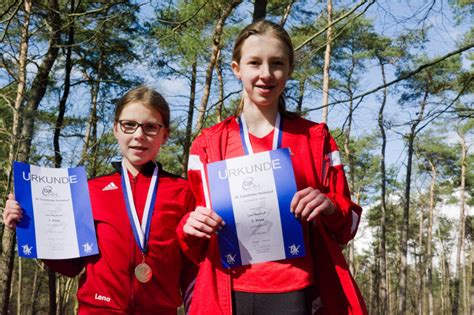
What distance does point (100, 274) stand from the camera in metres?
2.15

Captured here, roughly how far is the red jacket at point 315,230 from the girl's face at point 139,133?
1.61 feet

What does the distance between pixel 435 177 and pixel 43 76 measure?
2699cm

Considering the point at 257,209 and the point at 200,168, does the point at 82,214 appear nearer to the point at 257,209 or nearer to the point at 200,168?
the point at 200,168

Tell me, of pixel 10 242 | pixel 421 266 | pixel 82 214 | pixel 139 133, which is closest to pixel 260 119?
pixel 139 133

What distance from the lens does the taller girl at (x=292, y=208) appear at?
1.59 metres

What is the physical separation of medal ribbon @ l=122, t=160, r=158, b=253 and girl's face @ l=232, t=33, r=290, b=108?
78cm

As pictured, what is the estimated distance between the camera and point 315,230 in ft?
5.59

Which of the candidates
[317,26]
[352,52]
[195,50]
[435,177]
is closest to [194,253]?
[195,50]

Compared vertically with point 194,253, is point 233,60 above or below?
above

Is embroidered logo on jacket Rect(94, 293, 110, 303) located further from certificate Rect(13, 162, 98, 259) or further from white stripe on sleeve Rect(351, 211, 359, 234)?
white stripe on sleeve Rect(351, 211, 359, 234)

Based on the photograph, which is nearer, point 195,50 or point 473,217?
point 195,50

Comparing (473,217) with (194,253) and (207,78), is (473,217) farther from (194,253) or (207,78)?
(194,253)

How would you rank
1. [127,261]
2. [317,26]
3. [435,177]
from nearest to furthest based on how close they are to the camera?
[127,261] → [317,26] → [435,177]

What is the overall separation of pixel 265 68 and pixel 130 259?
1.06 meters
